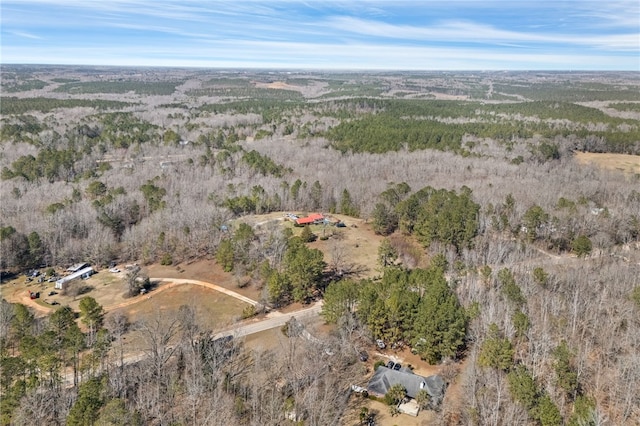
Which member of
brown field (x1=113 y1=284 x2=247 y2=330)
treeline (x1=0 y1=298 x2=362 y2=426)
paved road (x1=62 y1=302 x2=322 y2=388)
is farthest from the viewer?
brown field (x1=113 y1=284 x2=247 y2=330)

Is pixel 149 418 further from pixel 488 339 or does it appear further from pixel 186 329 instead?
pixel 488 339

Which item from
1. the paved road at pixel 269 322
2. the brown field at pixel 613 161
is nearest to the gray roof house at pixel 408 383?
the paved road at pixel 269 322

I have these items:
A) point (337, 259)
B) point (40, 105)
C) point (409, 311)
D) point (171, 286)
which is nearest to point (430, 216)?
point (337, 259)

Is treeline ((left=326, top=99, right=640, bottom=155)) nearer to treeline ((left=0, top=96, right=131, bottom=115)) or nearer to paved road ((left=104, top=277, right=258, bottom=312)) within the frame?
paved road ((left=104, top=277, right=258, bottom=312))

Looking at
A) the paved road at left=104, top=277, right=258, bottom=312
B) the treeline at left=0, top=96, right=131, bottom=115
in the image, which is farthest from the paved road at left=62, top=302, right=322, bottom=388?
the treeline at left=0, top=96, right=131, bottom=115

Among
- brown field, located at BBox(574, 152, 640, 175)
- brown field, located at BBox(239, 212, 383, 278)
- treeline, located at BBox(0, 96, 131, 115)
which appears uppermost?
treeline, located at BBox(0, 96, 131, 115)

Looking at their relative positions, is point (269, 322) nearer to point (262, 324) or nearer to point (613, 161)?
point (262, 324)
